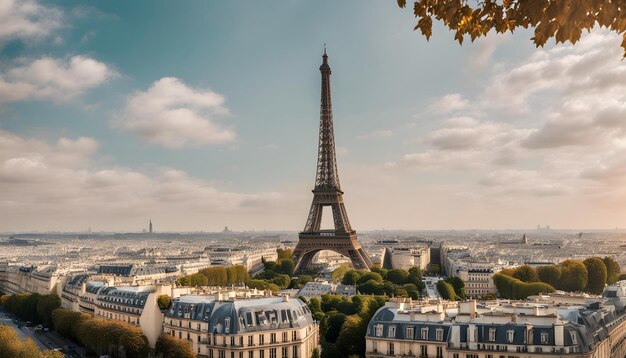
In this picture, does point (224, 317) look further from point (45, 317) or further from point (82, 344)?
point (45, 317)

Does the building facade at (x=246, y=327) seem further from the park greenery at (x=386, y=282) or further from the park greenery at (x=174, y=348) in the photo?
the park greenery at (x=386, y=282)

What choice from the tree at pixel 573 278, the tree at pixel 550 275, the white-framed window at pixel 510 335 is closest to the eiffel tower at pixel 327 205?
the tree at pixel 550 275

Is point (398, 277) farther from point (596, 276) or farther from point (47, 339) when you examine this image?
point (47, 339)

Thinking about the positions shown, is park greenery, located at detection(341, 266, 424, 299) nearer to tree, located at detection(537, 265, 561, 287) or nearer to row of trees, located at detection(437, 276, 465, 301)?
row of trees, located at detection(437, 276, 465, 301)

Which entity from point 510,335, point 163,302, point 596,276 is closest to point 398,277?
point 596,276

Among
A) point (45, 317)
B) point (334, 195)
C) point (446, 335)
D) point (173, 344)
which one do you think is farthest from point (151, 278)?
point (446, 335)
